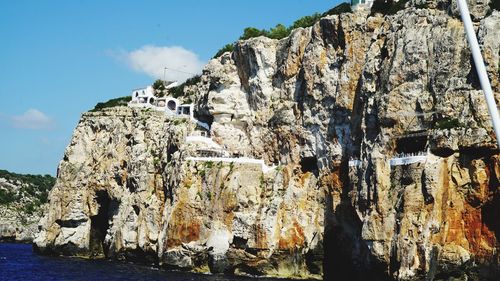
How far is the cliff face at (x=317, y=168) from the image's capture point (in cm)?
4053

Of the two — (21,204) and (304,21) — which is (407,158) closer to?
(304,21)

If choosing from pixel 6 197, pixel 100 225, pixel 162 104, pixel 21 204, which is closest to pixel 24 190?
pixel 6 197

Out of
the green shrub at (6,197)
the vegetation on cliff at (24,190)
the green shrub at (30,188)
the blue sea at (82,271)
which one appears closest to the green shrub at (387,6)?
the blue sea at (82,271)

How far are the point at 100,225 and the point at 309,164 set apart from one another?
3106 centimetres

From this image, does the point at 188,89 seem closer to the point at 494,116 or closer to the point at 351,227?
the point at 351,227

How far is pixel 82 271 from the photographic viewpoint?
185ft

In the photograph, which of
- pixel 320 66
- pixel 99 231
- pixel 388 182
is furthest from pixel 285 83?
pixel 99 231

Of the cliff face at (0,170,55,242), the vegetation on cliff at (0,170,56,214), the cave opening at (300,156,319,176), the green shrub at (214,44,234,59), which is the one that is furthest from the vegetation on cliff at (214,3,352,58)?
the vegetation on cliff at (0,170,56,214)

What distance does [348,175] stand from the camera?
168 ft

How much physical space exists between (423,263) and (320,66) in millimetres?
22497

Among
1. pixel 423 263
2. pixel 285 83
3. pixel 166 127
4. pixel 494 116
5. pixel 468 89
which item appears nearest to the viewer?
pixel 494 116

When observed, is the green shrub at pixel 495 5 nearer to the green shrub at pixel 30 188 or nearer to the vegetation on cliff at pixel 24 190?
the vegetation on cliff at pixel 24 190

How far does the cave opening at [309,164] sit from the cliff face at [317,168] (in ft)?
0.44

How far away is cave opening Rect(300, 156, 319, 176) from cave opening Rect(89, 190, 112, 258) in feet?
89.4
